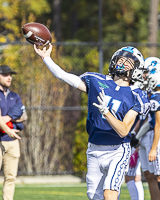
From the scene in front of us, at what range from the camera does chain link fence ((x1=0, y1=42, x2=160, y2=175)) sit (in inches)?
368

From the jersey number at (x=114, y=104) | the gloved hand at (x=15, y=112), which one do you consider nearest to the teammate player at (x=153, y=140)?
the jersey number at (x=114, y=104)

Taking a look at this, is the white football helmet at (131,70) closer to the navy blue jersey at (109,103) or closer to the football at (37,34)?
the navy blue jersey at (109,103)

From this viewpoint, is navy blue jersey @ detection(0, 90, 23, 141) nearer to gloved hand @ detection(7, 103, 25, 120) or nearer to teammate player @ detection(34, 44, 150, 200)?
gloved hand @ detection(7, 103, 25, 120)

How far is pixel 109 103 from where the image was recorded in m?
3.94

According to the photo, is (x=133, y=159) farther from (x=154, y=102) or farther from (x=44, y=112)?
(x=44, y=112)

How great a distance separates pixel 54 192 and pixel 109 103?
4.42 meters

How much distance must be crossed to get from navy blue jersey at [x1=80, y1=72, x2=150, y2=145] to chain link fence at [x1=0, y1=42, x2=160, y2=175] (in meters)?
5.28

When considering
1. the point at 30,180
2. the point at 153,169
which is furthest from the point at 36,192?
the point at 153,169

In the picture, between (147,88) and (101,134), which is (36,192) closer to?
(147,88)

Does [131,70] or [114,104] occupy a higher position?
[131,70]

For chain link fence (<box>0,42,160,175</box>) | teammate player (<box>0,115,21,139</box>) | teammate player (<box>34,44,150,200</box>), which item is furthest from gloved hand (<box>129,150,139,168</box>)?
chain link fence (<box>0,42,160,175</box>)

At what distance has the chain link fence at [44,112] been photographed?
9.35m

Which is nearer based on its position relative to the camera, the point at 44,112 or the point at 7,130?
the point at 7,130

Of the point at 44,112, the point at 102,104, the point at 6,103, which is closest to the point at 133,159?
the point at 6,103
